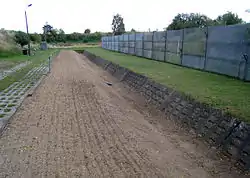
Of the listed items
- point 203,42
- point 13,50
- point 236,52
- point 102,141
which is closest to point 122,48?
point 13,50

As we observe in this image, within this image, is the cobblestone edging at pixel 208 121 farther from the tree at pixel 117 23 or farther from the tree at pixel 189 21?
the tree at pixel 117 23

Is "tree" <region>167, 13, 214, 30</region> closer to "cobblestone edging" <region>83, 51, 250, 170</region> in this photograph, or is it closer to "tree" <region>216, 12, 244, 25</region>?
"tree" <region>216, 12, 244, 25</region>

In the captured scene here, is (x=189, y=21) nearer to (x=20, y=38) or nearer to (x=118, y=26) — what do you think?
(x=20, y=38)

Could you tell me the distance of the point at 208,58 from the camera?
11.4 metres

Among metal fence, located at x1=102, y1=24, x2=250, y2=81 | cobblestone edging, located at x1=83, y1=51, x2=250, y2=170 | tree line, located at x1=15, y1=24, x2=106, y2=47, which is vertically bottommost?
cobblestone edging, located at x1=83, y1=51, x2=250, y2=170

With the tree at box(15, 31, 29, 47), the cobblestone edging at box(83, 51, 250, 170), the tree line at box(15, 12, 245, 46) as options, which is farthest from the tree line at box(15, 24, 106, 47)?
the cobblestone edging at box(83, 51, 250, 170)

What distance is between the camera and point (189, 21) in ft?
130

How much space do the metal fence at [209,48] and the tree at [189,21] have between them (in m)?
21.6

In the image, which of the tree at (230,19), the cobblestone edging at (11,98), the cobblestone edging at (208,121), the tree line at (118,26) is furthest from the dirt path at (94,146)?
the tree at (230,19)

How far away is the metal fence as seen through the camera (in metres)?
9.20

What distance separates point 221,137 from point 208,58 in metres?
7.25

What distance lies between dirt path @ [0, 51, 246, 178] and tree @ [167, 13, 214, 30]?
111 ft

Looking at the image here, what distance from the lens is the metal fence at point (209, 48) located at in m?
9.20

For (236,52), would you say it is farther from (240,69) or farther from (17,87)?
(17,87)
